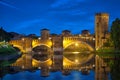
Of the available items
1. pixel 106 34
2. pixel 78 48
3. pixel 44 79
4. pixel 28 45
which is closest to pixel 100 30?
pixel 106 34

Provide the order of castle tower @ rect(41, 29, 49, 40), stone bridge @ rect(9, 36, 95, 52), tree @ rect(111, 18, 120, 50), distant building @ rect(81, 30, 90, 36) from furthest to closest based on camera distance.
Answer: distant building @ rect(81, 30, 90, 36)
castle tower @ rect(41, 29, 49, 40)
stone bridge @ rect(9, 36, 95, 52)
tree @ rect(111, 18, 120, 50)

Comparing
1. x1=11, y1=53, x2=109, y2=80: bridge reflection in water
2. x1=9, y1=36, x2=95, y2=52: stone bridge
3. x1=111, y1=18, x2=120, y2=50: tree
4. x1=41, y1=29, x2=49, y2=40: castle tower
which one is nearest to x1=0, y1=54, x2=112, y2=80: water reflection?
x1=11, y1=53, x2=109, y2=80: bridge reflection in water

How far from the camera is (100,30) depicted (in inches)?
4348

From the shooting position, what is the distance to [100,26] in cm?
11062

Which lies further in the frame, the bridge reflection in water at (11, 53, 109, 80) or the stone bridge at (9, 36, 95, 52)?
the stone bridge at (9, 36, 95, 52)

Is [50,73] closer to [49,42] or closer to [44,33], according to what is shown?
[49,42]

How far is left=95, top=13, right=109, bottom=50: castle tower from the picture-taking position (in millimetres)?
110125

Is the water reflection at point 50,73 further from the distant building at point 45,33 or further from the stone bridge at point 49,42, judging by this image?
the distant building at point 45,33

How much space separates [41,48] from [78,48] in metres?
15.1

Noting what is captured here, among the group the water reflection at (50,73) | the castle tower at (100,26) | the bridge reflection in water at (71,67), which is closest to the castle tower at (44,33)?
the castle tower at (100,26)

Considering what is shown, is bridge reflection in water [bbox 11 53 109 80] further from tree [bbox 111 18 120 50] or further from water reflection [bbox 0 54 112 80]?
tree [bbox 111 18 120 50]

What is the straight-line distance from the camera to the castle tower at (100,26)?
361ft

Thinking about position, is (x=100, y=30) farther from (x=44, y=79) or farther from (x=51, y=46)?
(x=44, y=79)

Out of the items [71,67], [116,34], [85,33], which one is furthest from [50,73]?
[85,33]
